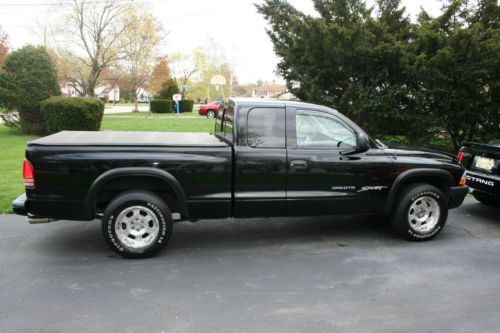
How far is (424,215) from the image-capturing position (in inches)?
217

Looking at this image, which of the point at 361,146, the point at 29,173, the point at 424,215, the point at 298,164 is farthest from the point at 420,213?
the point at 29,173

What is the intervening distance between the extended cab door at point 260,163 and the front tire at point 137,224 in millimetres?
847

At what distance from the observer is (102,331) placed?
3.30m

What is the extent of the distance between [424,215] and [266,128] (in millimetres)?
2303

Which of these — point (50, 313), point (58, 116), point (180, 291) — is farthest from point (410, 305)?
point (58, 116)

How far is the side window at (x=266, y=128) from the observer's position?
16.5 ft

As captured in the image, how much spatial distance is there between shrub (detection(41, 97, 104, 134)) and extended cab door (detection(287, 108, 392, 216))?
36.8 ft

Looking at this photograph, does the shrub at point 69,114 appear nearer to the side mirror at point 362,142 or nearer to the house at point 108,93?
the side mirror at point 362,142

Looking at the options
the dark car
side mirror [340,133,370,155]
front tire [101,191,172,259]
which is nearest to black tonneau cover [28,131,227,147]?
front tire [101,191,172,259]

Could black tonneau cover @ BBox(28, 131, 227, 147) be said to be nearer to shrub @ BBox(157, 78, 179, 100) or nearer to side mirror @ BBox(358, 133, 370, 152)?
side mirror @ BBox(358, 133, 370, 152)

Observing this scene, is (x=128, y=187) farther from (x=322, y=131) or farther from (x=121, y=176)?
(x=322, y=131)

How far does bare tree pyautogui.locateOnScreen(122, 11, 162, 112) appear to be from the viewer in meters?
33.4

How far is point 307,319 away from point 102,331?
1587mm

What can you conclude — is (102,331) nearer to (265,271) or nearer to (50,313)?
(50,313)
